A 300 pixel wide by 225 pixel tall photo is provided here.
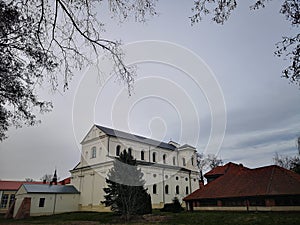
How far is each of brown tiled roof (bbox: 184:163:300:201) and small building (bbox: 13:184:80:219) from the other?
16.3 metres

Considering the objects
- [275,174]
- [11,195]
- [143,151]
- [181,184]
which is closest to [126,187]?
[275,174]

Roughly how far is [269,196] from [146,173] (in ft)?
59.7

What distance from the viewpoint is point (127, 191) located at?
67.6 feet

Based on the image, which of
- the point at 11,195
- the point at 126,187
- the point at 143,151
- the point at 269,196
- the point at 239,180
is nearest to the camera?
the point at 269,196

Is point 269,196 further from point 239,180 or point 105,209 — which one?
point 105,209

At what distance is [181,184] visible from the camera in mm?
38969

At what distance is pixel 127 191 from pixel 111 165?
1021 cm

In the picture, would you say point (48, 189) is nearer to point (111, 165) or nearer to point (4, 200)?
point (111, 165)

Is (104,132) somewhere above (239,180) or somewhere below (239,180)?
above

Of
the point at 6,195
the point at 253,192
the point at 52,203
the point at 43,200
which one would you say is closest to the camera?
the point at 253,192

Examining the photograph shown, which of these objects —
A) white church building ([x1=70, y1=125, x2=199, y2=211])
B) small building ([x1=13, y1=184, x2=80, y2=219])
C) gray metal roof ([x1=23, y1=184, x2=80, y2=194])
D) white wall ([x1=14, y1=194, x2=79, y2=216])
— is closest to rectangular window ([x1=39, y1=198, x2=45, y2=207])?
small building ([x1=13, y1=184, x2=80, y2=219])

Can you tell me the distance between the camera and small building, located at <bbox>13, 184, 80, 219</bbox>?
92.6 ft

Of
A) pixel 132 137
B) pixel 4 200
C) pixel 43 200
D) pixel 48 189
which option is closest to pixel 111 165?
pixel 132 137

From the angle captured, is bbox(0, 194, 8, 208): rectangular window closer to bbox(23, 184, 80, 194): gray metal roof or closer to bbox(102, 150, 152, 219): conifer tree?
bbox(23, 184, 80, 194): gray metal roof
